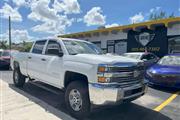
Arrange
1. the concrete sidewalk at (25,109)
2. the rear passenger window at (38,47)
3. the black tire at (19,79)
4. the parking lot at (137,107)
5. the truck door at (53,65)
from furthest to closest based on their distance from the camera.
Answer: the black tire at (19,79) < the rear passenger window at (38,47) < the truck door at (53,65) < the parking lot at (137,107) < the concrete sidewalk at (25,109)

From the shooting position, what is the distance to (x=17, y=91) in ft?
24.2

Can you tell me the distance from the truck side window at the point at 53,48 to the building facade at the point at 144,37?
10.3 metres

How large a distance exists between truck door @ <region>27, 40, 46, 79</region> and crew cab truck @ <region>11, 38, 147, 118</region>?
0.03 m

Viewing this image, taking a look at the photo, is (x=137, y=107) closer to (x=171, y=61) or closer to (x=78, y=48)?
(x=78, y=48)

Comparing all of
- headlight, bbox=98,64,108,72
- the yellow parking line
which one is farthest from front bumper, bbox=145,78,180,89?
headlight, bbox=98,64,108,72

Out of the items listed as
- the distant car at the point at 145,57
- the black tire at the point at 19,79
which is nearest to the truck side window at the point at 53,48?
the black tire at the point at 19,79

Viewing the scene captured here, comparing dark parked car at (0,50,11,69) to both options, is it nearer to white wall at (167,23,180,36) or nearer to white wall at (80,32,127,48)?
white wall at (80,32,127,48)

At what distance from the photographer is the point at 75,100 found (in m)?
4.98

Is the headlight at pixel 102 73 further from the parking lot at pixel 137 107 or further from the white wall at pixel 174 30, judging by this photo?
the white wall at pixel 174 30

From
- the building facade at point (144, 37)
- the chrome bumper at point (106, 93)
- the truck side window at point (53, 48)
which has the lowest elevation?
the chrome bumper at point (106, 93)

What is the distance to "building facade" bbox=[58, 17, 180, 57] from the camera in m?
14.6

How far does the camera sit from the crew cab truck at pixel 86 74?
4.41 m

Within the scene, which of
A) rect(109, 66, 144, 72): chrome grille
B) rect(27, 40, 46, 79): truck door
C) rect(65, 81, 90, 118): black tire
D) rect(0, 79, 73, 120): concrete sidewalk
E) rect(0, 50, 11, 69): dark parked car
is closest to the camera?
rect(109, 66, 144, 72): chrome grille

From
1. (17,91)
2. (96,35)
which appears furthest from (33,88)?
(96,35)
